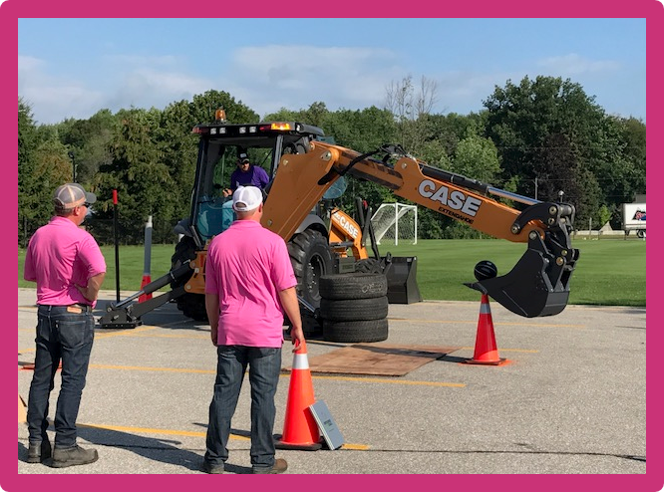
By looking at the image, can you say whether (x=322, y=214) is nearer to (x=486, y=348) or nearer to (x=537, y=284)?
(x=486, y=348)

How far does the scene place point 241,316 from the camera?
6.16 meters

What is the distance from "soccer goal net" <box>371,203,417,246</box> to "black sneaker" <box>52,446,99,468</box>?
136ft

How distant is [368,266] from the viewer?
16016mm

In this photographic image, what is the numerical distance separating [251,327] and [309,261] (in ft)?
24.3

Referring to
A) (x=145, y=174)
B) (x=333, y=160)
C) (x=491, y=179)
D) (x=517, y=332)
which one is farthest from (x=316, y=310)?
(x=491, y=179)

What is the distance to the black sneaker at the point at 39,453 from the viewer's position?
654cm

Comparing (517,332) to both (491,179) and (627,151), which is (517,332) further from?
(627,151)

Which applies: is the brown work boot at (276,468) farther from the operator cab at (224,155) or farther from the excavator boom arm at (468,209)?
the operator cab at (224,155)

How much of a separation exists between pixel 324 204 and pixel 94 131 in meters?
93.6

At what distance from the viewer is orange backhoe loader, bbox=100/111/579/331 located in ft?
34.0

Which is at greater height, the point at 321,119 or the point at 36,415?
the point at 321,119

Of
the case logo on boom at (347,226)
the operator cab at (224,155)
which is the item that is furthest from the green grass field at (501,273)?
the operator cab at (224,155)

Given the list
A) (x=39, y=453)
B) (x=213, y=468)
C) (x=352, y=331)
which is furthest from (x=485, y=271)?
(x=39, y=453)

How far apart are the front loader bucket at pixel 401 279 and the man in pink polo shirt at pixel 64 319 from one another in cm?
1077
